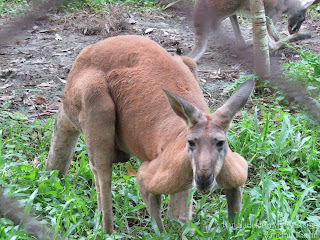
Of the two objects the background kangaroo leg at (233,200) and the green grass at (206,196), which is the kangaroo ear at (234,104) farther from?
the green grass at (206,196)

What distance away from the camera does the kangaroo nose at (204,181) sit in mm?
2510

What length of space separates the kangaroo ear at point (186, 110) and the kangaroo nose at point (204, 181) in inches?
15.6

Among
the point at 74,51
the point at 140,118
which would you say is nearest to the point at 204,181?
the point at 140,118

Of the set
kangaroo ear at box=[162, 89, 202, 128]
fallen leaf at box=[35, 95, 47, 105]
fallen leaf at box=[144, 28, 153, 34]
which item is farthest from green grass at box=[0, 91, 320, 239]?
fallen leaf at box=[144, 28, 153, 34]

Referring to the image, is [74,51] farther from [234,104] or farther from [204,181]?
[204,181]

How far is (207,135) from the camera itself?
271 centimetres

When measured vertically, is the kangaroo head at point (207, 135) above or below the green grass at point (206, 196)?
above

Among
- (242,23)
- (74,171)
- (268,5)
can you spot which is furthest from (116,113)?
(242,23)

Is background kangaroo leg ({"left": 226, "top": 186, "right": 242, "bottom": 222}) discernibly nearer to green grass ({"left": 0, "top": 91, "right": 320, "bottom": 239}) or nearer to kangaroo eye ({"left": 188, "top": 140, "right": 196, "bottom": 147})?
green grass ({"left": 0, "top": 91, "right": 320, "bottom": 239})

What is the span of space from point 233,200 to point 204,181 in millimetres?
692

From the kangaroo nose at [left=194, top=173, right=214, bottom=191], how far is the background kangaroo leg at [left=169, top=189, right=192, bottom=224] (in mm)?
761

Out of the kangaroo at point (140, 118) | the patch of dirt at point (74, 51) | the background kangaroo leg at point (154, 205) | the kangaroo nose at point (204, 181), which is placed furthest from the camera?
the patch of dirt at point (74, 51)

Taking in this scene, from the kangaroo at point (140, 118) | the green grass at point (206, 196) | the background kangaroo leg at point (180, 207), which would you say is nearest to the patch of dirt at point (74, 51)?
the green grass at point (206, 196)

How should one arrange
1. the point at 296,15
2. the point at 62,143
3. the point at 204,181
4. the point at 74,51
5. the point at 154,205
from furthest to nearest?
1. the point at 296,15
2. the point at 74,51
3. the point at 62,143
4. the point at 154,205
5. the point at 204,181
